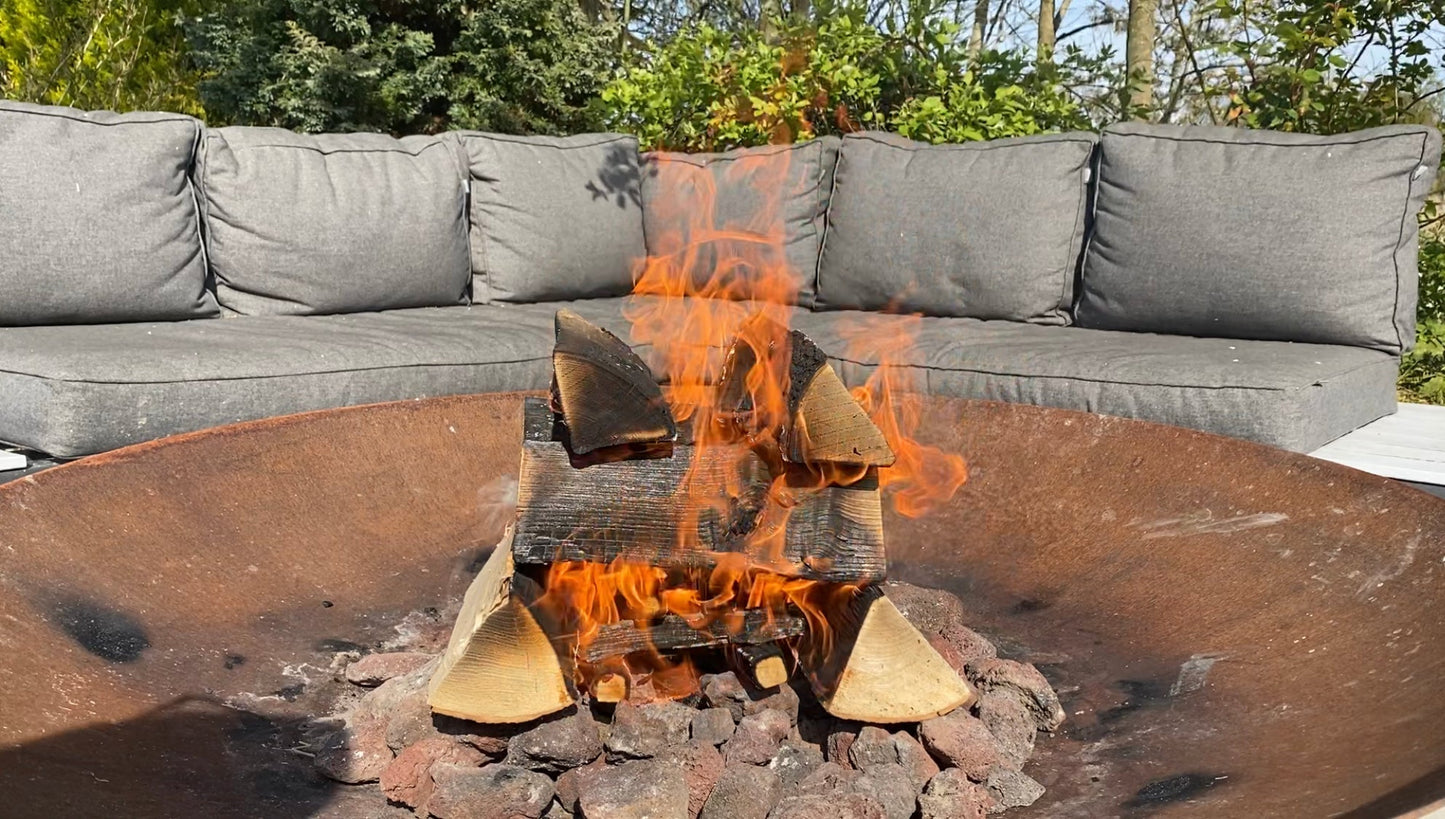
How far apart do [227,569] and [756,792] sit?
85 cm

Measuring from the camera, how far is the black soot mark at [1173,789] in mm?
1103

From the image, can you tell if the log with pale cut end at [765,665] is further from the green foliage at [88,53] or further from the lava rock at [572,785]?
the green foliage at [88,53]

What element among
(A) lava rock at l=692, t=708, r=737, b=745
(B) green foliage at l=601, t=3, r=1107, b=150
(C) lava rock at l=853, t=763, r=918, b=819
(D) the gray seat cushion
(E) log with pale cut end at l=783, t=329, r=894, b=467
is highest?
(B) green foliage at l=601, t=3, r=1107, b=150

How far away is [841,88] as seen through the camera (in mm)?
4699

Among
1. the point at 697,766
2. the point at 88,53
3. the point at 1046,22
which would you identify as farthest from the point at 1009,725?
the point at 1046,22

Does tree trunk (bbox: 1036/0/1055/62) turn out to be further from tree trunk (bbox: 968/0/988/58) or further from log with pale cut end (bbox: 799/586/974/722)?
log with pale cut end (bbox: 799/586/974/722)

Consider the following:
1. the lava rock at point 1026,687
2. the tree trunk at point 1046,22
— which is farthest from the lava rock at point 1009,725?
the tree trunk at point 1046,22

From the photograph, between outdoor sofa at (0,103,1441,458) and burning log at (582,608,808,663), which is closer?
burning log at (582,608,808,663)

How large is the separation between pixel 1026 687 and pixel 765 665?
0.34 metres

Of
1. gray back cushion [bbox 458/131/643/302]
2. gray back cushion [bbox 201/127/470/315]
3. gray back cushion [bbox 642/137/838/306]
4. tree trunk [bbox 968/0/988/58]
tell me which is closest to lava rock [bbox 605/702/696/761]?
gray back cushion [bbox 201/127/470/315]

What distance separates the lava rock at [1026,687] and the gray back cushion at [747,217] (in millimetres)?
2441

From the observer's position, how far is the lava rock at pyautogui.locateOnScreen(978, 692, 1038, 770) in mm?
1301

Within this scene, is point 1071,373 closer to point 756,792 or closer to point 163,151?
point 756,792

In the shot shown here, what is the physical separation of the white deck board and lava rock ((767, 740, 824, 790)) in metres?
1.43
